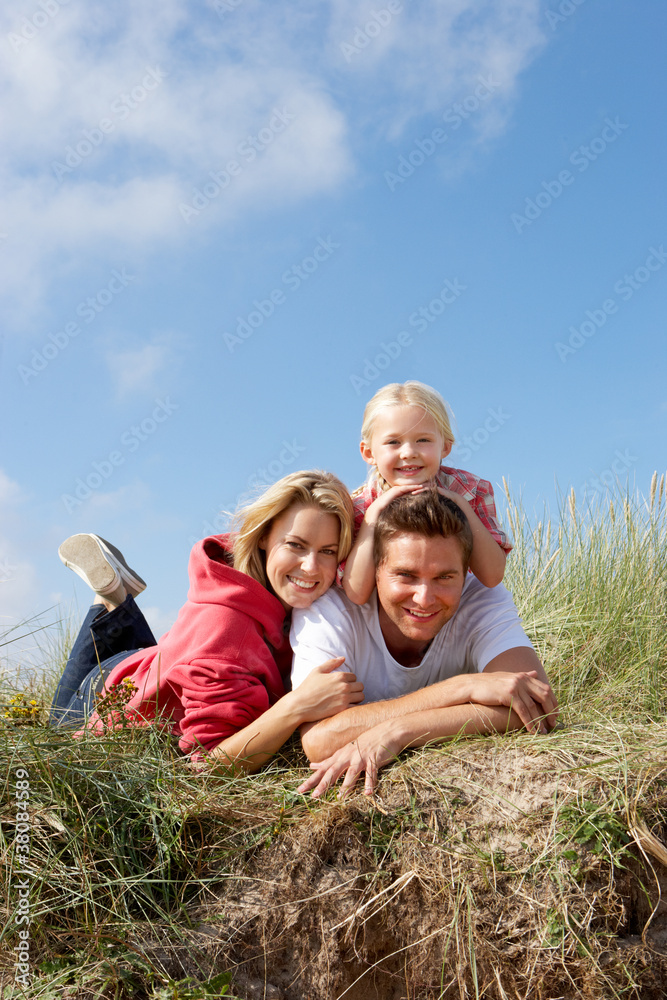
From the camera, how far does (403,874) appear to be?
322 cm

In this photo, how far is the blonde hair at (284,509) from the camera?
4.22m

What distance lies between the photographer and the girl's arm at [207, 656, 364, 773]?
370 cm

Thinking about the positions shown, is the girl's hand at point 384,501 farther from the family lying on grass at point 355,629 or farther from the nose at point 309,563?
the nose at point 309,563

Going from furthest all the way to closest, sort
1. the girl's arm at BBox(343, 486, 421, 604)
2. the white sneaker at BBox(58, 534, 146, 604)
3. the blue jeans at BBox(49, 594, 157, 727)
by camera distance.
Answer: the white sneaker at BBox(58, 534, 146, 604) → the blue jeans at BBox(49, 594, 157, 727) → the girl's arm at BBox(343, 486, 421, 604)

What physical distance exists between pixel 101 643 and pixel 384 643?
251 cm

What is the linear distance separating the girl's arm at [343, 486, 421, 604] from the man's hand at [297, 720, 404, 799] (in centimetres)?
80

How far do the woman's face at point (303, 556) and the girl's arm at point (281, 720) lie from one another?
57 centimetres

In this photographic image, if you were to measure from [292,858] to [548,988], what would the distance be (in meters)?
1.19

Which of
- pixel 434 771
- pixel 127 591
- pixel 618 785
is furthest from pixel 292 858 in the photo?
pixel 127 591

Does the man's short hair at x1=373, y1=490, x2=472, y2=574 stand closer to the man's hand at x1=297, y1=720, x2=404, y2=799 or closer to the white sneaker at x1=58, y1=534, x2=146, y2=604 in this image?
the man's hand at x1=297, y1=720, x2=404, y2=799

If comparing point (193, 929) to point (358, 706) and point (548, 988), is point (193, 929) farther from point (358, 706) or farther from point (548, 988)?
point (548, 988)

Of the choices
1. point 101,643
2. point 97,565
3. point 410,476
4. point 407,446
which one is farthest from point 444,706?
point 97,565

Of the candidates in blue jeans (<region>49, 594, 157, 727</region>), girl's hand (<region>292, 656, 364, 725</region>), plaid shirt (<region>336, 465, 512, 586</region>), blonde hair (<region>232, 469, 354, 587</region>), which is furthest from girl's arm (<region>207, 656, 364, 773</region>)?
blue jeans (<region>49, 594, 157, 727</region>)

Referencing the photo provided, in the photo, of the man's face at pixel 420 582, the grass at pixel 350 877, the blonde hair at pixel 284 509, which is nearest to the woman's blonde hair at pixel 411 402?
the blonde hair at pixel 284 509
